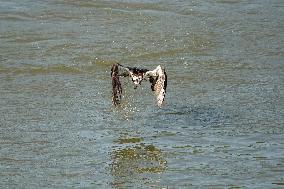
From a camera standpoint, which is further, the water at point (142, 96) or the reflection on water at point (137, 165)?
the water at point (142, 96)

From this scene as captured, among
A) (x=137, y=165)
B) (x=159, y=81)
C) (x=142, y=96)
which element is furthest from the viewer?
(x=142, y=96)

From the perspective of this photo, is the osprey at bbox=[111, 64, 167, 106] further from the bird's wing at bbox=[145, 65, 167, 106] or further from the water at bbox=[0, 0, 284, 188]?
the water at bbox=[0, 0, 284, 188]

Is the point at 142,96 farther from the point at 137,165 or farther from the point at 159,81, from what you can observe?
the point at 137,165

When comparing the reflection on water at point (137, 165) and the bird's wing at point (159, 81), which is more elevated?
the bird's wing at point (159, 81)

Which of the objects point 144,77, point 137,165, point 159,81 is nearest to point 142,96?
point 144,77

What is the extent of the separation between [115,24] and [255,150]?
5.45 meters

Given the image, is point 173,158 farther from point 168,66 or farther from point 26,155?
point 168,66

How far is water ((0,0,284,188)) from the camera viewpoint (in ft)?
28.1

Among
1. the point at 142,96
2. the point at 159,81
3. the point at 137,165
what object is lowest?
the point at 137,165

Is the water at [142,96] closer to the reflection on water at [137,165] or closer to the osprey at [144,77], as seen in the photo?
the reflection on water at [137,165]

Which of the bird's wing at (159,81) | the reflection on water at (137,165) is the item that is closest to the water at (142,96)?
the reflection on water at (137,165)

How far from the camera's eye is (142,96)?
1088 cm

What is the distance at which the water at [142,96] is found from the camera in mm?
8555

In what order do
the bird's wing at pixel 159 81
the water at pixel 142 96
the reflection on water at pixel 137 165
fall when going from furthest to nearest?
the bird's wing at pixel 159 81
the water at pixel 142 96
the reflection on water at pixel 137 165
